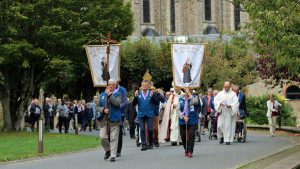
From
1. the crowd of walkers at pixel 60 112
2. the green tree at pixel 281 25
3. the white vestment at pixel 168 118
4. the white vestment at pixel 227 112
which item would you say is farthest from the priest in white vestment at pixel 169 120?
the crowd of walkers at pixel 60 112

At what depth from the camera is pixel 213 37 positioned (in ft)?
237

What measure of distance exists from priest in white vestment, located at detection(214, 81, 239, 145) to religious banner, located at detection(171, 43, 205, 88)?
6.36 ft

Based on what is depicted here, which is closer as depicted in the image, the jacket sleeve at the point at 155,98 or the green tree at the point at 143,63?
the jacket sleeve at the point at 155,98

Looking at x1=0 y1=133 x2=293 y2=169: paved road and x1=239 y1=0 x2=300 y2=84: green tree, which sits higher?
x1=239 y1=0 x2=300 y2=84: green tree

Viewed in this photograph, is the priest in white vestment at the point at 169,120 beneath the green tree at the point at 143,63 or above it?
beneath

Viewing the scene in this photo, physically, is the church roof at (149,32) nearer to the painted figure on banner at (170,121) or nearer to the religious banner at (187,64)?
the painted figure on banner at (170,121)

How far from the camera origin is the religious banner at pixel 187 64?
17719 millimetres

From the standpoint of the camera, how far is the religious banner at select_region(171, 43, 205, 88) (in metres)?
17.7

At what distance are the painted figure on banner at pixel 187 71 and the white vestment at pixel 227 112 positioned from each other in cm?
220

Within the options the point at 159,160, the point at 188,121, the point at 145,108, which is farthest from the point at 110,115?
the point at 145,108

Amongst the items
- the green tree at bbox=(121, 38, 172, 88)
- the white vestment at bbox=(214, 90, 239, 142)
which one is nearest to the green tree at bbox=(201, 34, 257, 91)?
the green tree at bbox=(121, 38, 172, 88)

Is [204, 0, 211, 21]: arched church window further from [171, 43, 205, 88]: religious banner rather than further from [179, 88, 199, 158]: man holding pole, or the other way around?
[179, 88, 199, 158]: man holding pole

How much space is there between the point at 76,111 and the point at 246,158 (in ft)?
62.7

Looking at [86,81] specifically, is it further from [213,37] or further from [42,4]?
[42,4]
